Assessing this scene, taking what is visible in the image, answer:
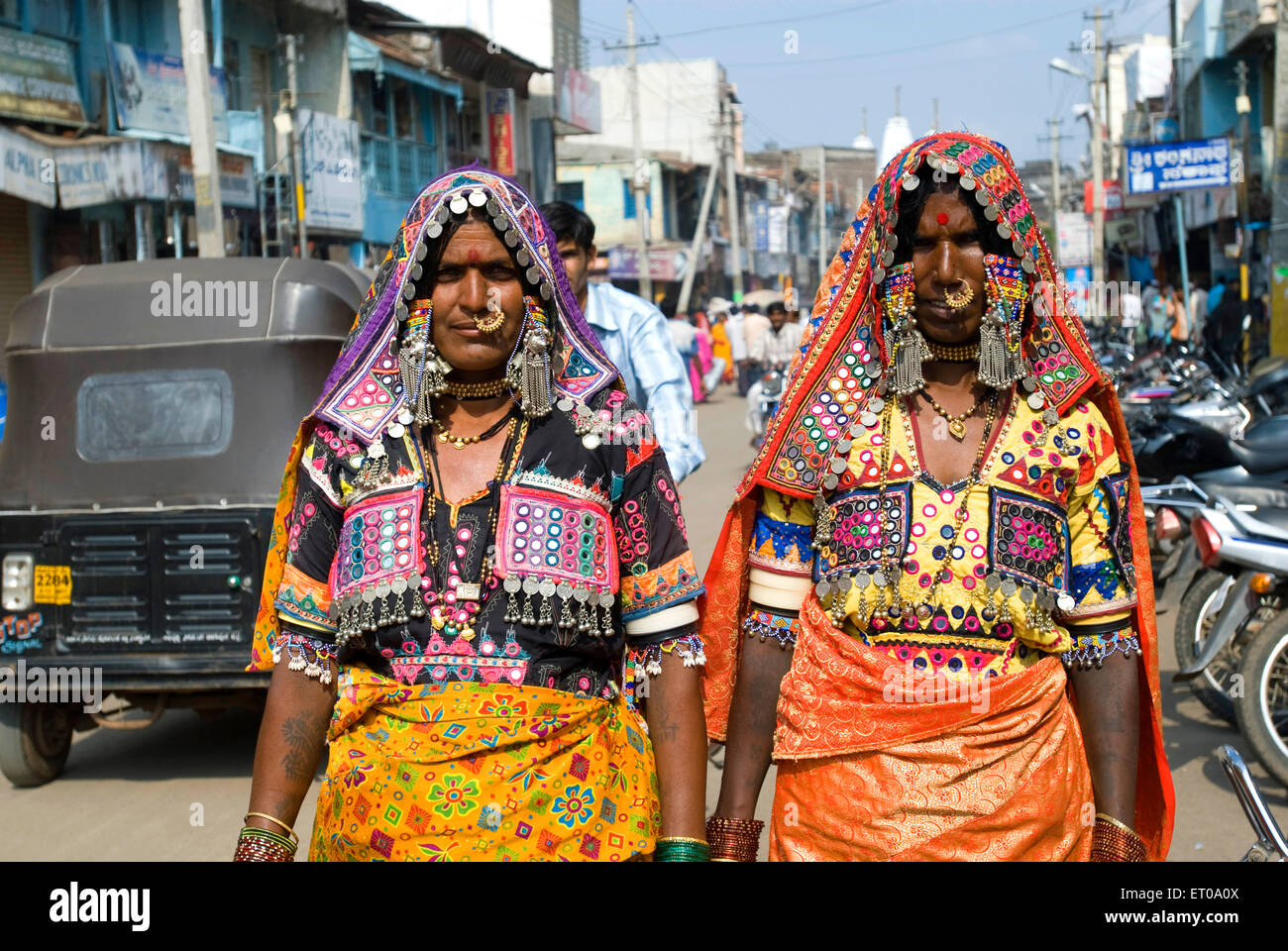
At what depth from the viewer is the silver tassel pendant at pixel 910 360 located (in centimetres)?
256

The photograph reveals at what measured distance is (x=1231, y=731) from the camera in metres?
6.13

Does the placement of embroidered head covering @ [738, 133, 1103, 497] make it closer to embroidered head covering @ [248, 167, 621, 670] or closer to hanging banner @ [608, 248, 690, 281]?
embroidered head covering @ [248, 167, 621, 670]

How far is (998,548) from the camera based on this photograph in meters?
2.48

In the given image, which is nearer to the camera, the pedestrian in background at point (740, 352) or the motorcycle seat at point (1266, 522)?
the motorcycle seat at point (1266, 522)

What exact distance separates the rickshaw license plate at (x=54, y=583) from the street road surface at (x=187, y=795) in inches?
32.7

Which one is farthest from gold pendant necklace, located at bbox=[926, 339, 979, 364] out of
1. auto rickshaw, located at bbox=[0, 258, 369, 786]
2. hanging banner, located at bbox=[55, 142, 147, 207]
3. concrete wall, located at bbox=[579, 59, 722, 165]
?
concrete wall, located at bbox=[579, 59, 722, 165]

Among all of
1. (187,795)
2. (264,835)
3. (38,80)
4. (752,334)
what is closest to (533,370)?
(264,835)

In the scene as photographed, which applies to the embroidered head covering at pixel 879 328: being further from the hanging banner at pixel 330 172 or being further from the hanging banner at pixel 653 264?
the hanging banner at pixel 653 264

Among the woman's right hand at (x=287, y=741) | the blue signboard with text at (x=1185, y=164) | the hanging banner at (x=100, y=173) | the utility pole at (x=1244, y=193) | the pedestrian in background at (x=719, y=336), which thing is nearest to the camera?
the woman's right hand at (x=287, y=741)

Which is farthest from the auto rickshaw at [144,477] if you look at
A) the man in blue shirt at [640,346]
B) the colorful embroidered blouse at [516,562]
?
the colorful embroidered blouse at [516,562]

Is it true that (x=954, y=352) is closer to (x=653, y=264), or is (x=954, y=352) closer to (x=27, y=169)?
(x=27, y=169)

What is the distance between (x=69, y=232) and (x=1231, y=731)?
1424 centimetres
